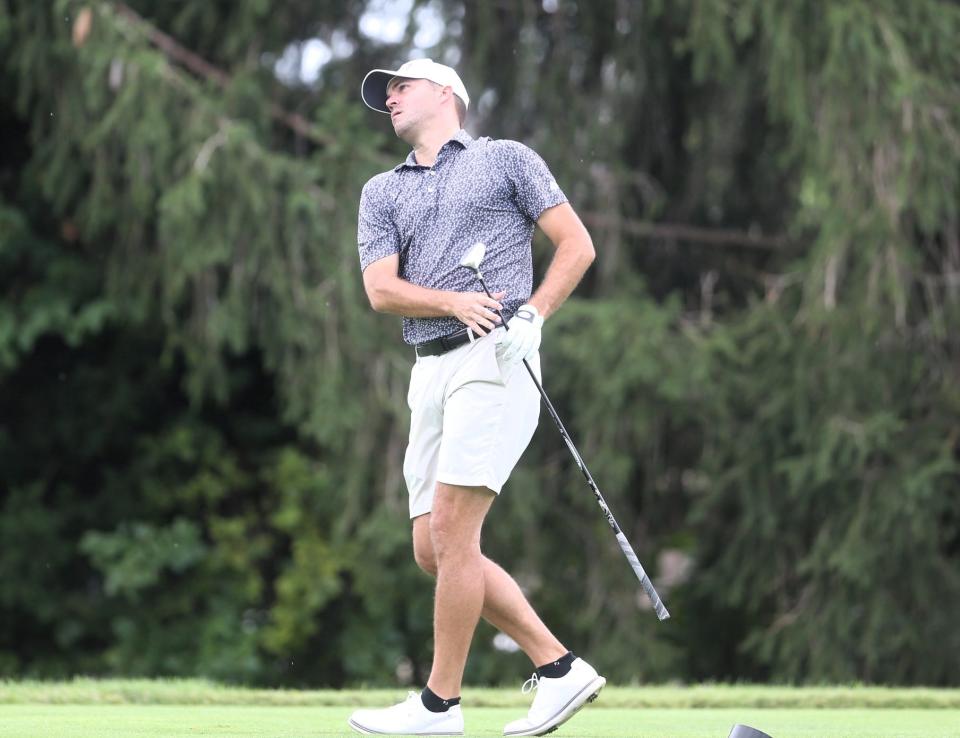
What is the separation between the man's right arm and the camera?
154 inches

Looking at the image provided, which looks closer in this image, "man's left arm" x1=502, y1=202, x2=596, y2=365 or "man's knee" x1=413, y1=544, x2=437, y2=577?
"man's left arm" x1=502, y1=202, x2=596, y2=365

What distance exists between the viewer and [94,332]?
11.3 m

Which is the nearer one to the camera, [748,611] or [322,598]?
[748,611]

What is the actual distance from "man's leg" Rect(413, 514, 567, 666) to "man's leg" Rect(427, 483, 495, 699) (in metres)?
0.07

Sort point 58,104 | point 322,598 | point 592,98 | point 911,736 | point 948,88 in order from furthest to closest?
1. point 322,598
2. point 592,98
3. point 58,104
4. point 948,88
5. point 911,736

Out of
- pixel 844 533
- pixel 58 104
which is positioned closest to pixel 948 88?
pixel 844 533

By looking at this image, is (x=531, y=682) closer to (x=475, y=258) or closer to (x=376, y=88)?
(x=475, y=258)

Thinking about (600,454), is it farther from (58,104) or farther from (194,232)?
(58,104)

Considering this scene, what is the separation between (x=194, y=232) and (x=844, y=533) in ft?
13.8

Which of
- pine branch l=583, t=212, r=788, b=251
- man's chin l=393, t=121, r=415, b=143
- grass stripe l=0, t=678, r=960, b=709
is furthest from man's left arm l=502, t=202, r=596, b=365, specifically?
pine branch l=583, t=212, r=788, b=251

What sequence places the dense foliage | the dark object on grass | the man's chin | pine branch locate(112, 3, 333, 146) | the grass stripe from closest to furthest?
1. the dark object on grass
2. the man's chin
3. the grass stripe
4. the dense foliage
5. pine branch locate(112, 3, 333, 146)

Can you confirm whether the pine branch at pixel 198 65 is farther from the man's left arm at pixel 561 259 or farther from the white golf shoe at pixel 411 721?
the white golf shoe at pixel 411 721

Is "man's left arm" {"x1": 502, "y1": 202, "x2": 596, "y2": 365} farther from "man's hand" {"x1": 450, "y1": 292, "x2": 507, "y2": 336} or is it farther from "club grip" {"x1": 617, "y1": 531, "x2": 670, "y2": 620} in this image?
"club grip" {"x1": 617, "y1": 531, "x2": 670, "y2": 620}

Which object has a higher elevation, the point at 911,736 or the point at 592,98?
the point at 592,98
